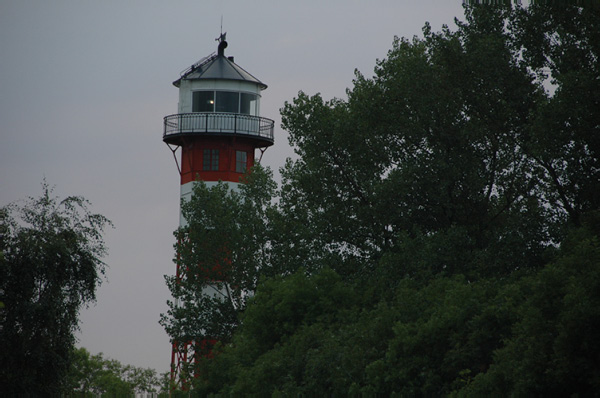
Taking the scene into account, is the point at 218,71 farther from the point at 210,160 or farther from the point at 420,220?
the point at 420,220

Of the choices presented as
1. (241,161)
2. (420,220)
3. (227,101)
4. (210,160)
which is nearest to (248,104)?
(227,101)

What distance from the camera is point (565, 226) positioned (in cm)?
2664

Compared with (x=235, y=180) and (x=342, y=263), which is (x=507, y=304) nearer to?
(x=342, y=263)

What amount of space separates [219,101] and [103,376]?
89.8 ft

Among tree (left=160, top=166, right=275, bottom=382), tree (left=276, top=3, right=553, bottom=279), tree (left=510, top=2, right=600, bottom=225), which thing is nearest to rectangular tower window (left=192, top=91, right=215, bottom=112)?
tree (left=160, top=166, right=275, bottom=382)

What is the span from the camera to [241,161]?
158 feet

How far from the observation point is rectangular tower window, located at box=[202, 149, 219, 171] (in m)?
47.7

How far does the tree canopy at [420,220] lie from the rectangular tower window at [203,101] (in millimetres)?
10659

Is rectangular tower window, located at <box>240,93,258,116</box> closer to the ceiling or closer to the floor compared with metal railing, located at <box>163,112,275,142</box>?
closer to the ceiling

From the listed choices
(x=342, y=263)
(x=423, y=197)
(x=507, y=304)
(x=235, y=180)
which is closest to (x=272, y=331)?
(x=342, y=263)

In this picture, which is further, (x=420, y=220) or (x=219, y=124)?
(x=219, y=124)

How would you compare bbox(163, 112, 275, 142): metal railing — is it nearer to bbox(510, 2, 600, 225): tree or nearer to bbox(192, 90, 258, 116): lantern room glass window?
bbox(192, 90, 258, 116): lantern room glass window

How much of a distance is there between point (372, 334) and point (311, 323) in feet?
19.2

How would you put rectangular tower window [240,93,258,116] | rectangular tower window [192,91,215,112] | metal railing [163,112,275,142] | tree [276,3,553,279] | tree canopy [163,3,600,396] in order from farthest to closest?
rectangular tower window [240,93,258,116] → rectangular tower window [192,91,215,112] → metal railing [163,112,275,142] → tree [276,3,553,279] → tree canopy [163,3,600,396]
